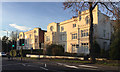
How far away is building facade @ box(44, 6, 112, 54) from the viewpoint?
32541mm

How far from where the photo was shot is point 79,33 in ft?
117

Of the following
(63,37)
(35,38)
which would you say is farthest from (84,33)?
(35,38)

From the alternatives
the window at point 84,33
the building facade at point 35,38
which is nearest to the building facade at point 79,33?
the window at point 84,33

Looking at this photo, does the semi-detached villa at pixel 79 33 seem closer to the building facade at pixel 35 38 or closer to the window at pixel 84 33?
the window at pixel 84 33

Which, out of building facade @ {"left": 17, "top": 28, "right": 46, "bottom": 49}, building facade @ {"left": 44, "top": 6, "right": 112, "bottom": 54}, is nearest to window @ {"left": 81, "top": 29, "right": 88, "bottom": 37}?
building facade @ {"left": 44, "top": 6, "right": 112, "bottom": 54}

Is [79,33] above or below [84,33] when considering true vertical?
above

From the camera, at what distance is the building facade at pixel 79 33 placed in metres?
32.5

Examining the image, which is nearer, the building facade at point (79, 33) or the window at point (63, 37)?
the building facade at point (79, 33)

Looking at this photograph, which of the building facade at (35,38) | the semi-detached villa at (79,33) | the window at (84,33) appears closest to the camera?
the semi-detached villa at (79,33)

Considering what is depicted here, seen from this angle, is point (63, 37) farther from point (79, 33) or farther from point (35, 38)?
point (35, 38)

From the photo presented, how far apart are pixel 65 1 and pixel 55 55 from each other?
15519mm

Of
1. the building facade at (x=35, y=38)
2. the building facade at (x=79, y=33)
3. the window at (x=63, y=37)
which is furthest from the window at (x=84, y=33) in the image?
the building facade at (x=35, y=38)

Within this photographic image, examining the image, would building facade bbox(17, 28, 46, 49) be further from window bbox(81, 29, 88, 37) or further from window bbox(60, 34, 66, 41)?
window bbox(81, 29, 88, 37)

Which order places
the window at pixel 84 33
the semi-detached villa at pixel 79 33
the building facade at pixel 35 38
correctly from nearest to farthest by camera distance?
1. the semi-detached villa at pixel 79 33
2. the window at pixel 84 33
3. the building facade at pixel 35 38
